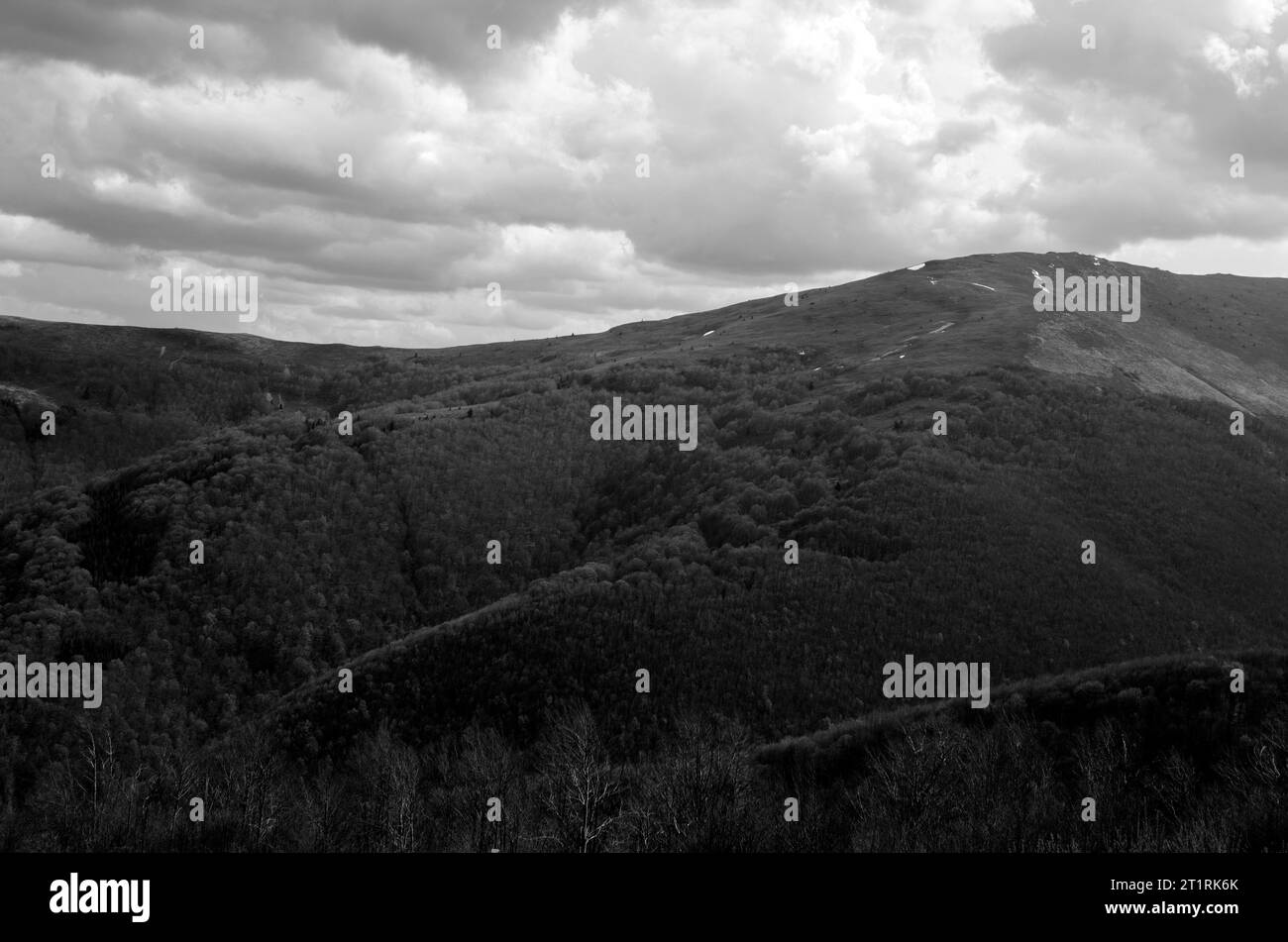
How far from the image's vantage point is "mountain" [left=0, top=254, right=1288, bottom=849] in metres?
40.4

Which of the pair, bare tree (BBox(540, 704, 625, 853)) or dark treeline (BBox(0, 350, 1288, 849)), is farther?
dark treeline (BBox(0, 350, 1288, 849))

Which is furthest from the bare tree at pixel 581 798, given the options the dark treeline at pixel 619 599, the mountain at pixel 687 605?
the mountain at pixel 687 605

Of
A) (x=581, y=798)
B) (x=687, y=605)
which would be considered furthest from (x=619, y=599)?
(x=581, y=798)

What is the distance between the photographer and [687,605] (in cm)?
7431

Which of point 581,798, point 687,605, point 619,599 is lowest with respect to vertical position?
point 581,798

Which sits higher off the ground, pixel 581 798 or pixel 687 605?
pixel 687 605

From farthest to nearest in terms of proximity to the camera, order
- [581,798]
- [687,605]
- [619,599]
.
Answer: [619,599] → [687,605] → [581,798]

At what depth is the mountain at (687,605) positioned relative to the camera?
132 ft

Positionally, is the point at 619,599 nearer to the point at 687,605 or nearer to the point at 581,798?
the point at 687,605

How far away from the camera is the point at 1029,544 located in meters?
80.6

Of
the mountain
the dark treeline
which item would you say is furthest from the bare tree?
the mountain

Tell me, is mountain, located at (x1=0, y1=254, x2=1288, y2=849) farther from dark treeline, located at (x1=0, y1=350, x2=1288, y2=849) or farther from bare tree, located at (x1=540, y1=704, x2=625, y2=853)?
bare tree, located at (x1=540, y1=704, x2=625, y2=853)

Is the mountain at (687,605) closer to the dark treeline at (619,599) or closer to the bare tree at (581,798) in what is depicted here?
the dark treeline at (619,599)

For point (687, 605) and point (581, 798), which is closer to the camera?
point (581, 798)
